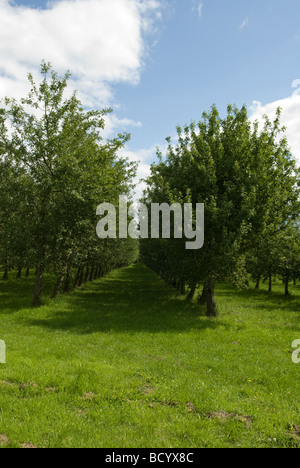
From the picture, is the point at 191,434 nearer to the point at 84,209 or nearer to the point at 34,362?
the point at 34,362

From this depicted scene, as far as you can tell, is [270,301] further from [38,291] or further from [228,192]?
[38,291]

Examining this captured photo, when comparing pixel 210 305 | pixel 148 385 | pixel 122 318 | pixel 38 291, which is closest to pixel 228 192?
pixel 210 305

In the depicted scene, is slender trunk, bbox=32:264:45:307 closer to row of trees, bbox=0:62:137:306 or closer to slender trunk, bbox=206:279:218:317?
row of trees, bbox=0:62:137:306

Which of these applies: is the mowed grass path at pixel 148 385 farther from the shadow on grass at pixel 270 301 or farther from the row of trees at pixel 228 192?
the shadow on grass at pixel 270 301

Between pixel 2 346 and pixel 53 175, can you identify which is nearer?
pixel 2 346

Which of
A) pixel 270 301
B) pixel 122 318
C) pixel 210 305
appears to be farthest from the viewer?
pixel 270 301

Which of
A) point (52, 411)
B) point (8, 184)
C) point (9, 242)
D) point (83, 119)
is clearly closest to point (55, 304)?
point (9, 242)

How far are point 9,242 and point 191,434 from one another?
67.5 ft

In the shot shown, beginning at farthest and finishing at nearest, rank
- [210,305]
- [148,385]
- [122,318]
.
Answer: [210,305] < [122,318] < [148,385]

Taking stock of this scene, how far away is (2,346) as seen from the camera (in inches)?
508

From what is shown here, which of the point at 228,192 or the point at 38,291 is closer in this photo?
the point at 228,192

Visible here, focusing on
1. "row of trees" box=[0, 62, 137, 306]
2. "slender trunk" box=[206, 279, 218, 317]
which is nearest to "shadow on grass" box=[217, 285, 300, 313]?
"slender trunk" box=[206, 279, 218, 317]

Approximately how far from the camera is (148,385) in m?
9.59

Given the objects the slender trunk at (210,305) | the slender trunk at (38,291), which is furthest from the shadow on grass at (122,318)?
the slender trunk at (38,291)
